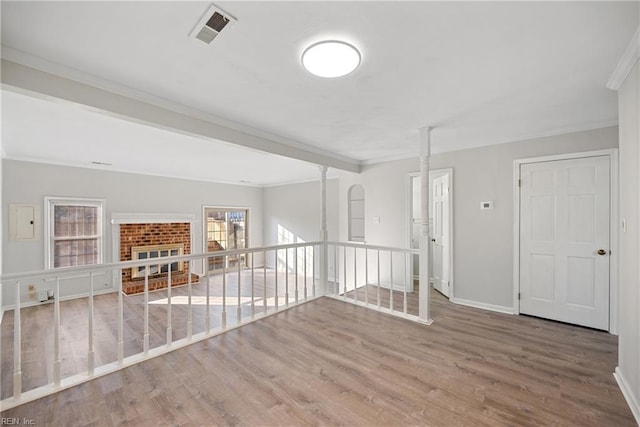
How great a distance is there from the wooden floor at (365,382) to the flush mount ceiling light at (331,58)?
229 cm

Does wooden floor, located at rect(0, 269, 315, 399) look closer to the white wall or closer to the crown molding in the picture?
the white wall

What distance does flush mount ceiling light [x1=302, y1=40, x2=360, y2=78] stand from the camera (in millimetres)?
1636

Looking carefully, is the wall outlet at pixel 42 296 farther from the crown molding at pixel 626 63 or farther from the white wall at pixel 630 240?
the crown molding at pixel 626 63

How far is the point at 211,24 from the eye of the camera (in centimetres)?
145

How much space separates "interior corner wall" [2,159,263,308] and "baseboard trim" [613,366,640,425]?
724 cm

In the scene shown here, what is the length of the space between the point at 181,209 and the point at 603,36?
717 cm

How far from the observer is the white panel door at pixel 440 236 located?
427 cm

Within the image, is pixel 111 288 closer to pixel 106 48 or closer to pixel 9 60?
pixel 9 60

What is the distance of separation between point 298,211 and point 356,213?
2.10m

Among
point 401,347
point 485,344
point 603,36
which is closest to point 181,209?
point 401,347

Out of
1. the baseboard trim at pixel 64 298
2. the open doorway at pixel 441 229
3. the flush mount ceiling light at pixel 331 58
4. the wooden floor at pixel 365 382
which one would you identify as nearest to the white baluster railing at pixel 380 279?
the open doorway at pixel 441 229

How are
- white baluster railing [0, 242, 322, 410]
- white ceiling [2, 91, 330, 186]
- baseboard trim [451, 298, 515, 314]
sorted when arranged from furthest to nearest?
baseboard trim [451, 298, 515, 314], white ceiling [2, 91, 330, 186], white baluster railing [0, 242, 322, 410]

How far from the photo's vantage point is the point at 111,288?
548 centimetres

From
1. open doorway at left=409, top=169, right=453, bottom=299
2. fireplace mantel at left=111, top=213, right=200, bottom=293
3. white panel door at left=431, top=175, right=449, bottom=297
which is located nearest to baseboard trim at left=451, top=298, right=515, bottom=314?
open doorway at left=409, top=169, right=453, bottom=299
